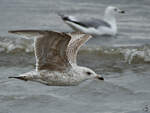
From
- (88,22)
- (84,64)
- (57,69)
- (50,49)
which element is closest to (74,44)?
(57,69)

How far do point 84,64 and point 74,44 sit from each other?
8.62 feet

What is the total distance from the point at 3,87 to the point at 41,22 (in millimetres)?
5532

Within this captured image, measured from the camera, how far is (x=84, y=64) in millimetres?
8625

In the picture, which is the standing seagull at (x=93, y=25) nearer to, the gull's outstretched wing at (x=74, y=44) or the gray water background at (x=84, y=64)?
the gray water background at (x=84, y=64)

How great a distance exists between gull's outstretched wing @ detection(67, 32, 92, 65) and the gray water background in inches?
26.4

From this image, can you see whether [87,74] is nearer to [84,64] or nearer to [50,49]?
[50,49]

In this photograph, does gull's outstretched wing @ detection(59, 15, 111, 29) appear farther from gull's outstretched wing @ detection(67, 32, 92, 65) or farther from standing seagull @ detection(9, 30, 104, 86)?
standing seagull @ detection(9, 30, 104, 86)

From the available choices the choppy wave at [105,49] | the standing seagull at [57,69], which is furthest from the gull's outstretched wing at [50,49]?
the choppy wave at [105,49]

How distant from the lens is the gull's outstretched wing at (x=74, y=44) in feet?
19.5

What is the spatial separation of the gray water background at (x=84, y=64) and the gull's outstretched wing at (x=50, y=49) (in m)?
0.59

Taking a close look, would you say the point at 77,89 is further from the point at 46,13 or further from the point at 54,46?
the point at 46,13

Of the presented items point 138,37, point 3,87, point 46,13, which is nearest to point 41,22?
point 46,13

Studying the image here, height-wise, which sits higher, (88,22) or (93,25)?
(88,22)

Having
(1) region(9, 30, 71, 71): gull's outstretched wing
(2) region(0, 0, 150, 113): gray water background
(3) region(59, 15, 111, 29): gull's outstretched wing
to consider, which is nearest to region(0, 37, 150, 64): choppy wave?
(2) region(0, 0, 150, 113): gray water background
